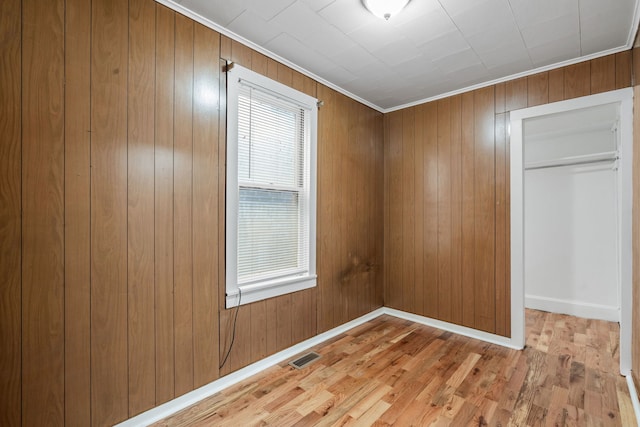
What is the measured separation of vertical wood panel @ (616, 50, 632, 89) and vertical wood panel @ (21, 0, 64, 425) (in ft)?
12.9

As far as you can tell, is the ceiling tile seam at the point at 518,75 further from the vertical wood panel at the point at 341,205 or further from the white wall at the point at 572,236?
the white wall at the point at 572,236

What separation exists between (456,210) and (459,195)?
0.56ft

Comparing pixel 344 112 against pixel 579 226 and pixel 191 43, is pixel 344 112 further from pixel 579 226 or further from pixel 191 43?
pixel 579 226

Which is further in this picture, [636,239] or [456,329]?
[456,329]

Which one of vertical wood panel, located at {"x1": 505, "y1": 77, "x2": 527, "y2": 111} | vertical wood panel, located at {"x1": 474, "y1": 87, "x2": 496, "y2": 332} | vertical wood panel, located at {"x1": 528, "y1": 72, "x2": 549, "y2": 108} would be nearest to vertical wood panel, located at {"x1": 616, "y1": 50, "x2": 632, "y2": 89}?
vertical wood panel, located at {"x1": 528, "y1": 72, "x2": 549, "y2": 108}

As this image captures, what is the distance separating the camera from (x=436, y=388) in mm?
2221

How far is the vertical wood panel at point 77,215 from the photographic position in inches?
61.6

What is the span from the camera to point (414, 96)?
346 cm

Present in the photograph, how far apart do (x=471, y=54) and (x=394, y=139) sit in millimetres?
1398

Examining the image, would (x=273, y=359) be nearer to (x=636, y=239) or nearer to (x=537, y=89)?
(x=636, y=239)

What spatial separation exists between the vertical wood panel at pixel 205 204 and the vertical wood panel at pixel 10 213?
866mm

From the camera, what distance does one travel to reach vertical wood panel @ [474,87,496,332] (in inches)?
120

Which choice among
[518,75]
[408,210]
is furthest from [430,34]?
[408,210]

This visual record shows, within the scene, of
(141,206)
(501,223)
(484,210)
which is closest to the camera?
(141,206)
